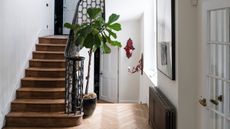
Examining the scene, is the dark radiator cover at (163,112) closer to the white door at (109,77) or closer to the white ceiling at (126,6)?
the white ceiling at (126,6)

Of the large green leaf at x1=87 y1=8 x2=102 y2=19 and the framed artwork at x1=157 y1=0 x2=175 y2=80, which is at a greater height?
the large green leaf at x1=87 y1=8 x2=102 y2=19

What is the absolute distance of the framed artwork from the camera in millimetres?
3652

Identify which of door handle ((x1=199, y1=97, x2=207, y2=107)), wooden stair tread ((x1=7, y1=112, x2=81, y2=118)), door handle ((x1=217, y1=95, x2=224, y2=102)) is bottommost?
wooden stair tread ((x1=7, y1=112, x2=81, y2=118))

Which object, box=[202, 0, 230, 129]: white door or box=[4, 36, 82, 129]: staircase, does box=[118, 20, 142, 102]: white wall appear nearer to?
box=[4, 36, 82, 129]: staircase

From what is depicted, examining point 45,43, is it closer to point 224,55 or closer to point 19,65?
point 19,65

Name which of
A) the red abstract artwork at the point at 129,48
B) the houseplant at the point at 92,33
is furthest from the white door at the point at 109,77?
the houseplant at the point at 92,33

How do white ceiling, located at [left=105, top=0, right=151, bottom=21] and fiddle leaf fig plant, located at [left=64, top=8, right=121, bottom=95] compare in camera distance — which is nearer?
fiddle leaf fig plant, located at [left=64, top=8, right=121, bottom=95]

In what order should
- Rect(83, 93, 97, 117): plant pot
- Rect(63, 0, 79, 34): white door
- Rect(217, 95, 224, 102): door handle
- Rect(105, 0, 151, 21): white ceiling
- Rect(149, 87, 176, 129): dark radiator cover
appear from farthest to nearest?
Rect(63, 0, 79, 34): white door < Rect(105, 0, 151, 21): white ceiling < Rect(83, 93, 97, 117): plant pot < Rect(149, 87, 176, 129): dark radiator cover < Rect(217, 95, 224, 102): door handle

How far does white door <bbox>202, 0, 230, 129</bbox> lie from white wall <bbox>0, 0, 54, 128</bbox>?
351 centimetres

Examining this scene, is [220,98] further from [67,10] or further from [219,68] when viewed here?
[67,10]

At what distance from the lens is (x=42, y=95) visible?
5.98 meters

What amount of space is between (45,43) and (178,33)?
16.4 feet

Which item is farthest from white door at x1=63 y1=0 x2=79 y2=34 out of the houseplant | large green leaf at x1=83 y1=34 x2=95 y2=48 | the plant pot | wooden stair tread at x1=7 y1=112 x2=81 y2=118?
wooden stair tread at x1=7 y1=112 x2=81 y2=118

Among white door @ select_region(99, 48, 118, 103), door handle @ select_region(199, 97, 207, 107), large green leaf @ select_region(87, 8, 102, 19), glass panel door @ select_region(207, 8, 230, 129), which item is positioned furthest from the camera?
white door @ select_region(99, 48, 118, 103)
